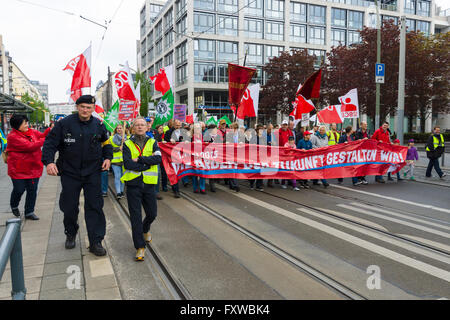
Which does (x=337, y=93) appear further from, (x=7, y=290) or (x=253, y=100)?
(x=7, y=290)

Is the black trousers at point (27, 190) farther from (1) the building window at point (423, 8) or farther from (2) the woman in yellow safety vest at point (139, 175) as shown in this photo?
(1) the building window at point (423, 8)

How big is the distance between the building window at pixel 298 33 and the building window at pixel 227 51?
8.46 meters

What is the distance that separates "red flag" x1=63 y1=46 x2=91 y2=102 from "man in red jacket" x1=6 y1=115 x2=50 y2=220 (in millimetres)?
2346

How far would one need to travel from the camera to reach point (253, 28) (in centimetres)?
4606

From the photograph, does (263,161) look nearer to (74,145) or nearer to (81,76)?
(81,76)

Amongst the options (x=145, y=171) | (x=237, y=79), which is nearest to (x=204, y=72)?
(x=237, y=79)

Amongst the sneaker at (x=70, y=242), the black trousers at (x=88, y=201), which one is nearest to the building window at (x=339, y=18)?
the black trousers at (x=88, y=201)

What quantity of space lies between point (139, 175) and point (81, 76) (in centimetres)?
514

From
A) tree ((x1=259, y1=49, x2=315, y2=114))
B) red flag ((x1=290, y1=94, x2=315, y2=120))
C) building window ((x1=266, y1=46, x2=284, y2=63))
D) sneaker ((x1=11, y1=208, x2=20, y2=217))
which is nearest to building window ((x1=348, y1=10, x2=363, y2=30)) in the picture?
building window ((x1=266, y1=46, x2=284, y2=63))

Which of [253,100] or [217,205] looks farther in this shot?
[253,100]
